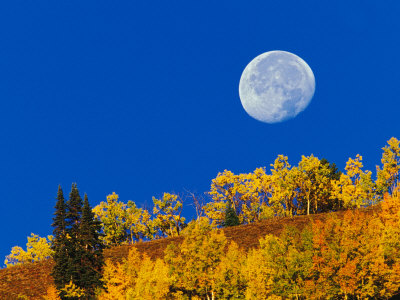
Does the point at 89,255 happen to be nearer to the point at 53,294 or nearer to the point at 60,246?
the point at 60,246

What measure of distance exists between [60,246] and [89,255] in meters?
3.33

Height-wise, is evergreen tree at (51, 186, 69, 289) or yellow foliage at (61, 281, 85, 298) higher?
evergreen tree at (51, 186, 69, 289)

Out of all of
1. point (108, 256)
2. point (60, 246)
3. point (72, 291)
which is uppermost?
point (108, 256)

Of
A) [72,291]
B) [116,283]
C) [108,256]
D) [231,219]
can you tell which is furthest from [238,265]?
[231,219]

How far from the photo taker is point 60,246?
153 ft

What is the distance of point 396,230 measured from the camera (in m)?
47.1

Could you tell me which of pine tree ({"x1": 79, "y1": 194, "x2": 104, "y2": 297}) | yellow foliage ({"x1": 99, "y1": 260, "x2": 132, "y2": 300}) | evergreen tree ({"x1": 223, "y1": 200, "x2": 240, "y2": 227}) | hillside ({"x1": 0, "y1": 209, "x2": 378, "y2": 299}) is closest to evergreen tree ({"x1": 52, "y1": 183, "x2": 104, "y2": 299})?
pine tree ({"x1": 79, "y1": 194, "x2": 104, "y2": 297})

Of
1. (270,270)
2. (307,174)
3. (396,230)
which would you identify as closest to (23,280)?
(270,270)

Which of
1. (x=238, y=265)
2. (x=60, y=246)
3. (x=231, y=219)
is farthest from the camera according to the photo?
(x=231, y=219)

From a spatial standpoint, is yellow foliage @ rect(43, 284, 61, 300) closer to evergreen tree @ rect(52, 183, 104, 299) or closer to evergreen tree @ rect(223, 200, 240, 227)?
evergreen tree @ rect(52, 183, 104, 299)

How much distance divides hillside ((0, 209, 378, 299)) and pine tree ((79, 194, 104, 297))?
8.76 metres

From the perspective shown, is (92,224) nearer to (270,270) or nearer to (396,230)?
(270,270)

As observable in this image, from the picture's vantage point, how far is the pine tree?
45719 millimetres

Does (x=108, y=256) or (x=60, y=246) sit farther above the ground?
(x=108, y=256)
